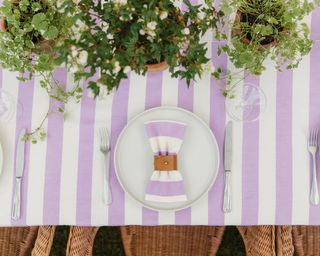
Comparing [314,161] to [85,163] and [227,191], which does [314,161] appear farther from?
[85,163]

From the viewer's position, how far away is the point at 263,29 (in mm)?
1024

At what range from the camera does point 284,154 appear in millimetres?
1268

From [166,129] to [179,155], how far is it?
91mm

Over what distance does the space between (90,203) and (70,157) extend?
150 millimetres

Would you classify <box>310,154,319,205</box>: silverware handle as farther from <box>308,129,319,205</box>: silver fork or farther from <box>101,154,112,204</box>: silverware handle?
<box>101,154,112,204</box>: silverware handle

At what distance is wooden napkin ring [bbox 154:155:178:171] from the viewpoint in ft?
3.90

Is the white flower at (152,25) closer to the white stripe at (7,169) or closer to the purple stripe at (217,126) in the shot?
the purple stripe at (217,126)

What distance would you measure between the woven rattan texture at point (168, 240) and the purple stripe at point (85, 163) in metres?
0.44

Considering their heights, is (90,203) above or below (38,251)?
above

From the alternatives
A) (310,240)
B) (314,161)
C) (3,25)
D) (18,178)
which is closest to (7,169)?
(18,178)

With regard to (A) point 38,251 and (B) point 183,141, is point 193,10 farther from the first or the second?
(A) point 38,251

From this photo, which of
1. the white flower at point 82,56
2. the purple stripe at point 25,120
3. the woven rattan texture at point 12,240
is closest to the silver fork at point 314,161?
the white flower at point 82,56

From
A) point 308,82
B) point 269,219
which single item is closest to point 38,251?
point 269,219

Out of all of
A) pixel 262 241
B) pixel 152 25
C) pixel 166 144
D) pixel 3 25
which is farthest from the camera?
pixel 262 241
